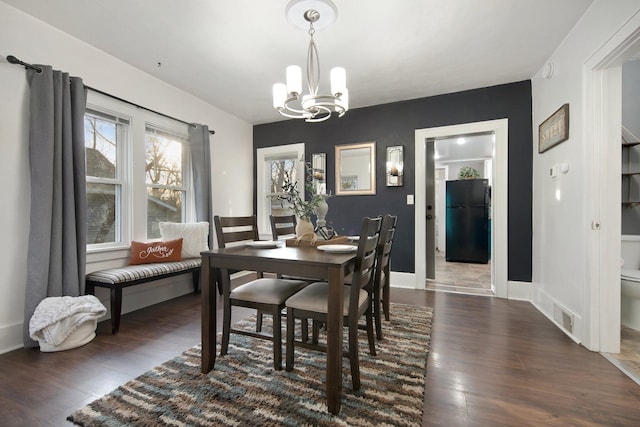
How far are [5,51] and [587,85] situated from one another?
A: 165 inches

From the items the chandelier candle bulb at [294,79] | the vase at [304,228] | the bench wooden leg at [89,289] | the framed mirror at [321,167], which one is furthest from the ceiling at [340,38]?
the bench wooden leg at [89,289]

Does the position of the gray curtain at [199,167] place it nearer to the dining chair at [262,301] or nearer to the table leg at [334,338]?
the dining chair at [262,301]

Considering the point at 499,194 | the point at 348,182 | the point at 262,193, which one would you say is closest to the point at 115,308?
the point at 262,193

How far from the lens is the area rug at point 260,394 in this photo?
4.39 ft

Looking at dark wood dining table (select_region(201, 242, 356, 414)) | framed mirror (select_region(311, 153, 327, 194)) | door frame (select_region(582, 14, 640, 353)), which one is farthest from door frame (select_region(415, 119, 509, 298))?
dark wood dining table (select_region(201, 242, 356, 414))

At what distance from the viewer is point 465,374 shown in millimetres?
1722

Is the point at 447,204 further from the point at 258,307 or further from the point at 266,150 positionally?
the point at 258,307

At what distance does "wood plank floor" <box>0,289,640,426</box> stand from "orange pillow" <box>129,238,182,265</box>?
0.57 meters

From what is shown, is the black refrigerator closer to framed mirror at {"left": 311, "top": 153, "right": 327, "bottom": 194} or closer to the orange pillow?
framed mirror at {"left": 311, "top": 153, "right": 327, "bottom": 194}

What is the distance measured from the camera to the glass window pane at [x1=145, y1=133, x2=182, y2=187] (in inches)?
127

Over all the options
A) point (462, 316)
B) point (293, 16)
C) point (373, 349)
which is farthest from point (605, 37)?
point (373, 349)

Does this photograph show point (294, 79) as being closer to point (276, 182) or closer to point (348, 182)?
point (348, 182)

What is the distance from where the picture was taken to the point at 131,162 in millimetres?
2947

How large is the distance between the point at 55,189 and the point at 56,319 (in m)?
0.96
